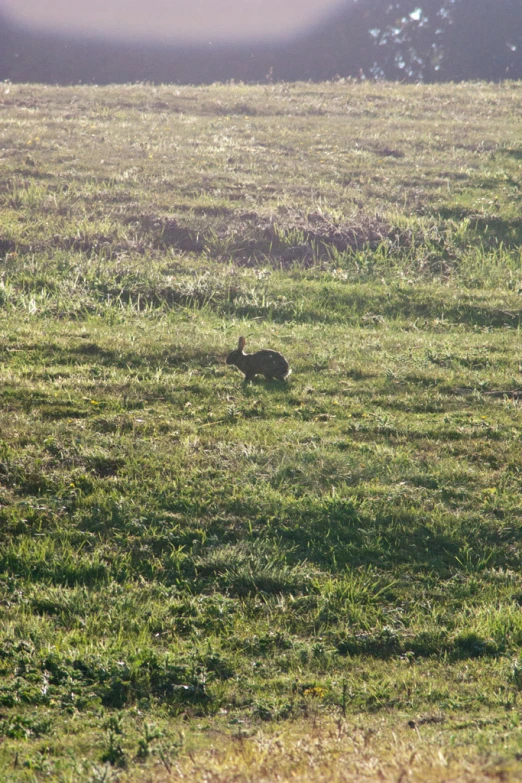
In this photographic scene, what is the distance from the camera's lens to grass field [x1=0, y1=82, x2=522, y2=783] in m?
3.78

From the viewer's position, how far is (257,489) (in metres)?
6.30

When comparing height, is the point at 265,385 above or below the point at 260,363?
below

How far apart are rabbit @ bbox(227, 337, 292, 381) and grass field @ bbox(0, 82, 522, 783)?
0.21 m

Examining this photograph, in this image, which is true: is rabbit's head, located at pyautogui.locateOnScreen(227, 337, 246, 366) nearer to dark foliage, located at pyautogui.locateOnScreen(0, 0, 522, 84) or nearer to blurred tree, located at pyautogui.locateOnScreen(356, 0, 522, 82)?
dark foliage, located at pyautogui.locateOnScreen(0, 0, 522, 84)

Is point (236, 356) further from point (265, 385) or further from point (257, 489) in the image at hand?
point (257, 489)

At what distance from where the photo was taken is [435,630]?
470cm

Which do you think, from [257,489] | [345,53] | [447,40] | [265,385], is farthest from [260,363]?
[447,40]

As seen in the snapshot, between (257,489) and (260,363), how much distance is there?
2.78 metres

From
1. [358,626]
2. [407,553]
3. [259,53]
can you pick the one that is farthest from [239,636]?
[259,53]

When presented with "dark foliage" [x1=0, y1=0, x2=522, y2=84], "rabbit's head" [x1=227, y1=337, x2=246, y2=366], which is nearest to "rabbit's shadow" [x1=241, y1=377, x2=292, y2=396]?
"rabbit's head" [x1=227, y1=337, x2=246, y2=366]

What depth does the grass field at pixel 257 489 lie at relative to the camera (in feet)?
12.4

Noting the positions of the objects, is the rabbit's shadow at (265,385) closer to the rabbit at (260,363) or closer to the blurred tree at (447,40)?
the rabbit at (260,363)

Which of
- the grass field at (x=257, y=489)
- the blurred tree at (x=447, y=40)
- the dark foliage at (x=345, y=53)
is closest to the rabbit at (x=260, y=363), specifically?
the grass field at (x=257, y=489)

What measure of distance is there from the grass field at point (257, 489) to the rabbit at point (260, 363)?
8.3 inches
